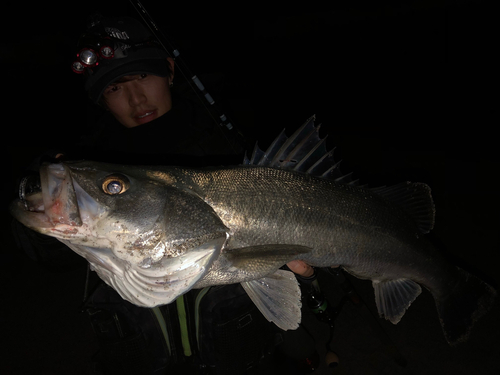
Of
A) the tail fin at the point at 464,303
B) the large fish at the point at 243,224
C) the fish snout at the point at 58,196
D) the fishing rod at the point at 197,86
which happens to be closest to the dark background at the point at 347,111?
the fishing rod at the point at 197,86

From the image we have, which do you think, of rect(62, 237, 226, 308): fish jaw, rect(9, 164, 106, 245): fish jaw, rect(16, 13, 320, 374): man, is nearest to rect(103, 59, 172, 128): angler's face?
rect(16, 13, 320, 374): man

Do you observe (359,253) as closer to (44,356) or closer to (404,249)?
(404,249)

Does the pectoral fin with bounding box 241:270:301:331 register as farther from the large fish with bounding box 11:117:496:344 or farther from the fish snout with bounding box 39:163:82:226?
the fish snout with bounding box 39:163:82:226

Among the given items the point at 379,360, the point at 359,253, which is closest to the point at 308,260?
the point at 359,253

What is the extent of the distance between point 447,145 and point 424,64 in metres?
7.39

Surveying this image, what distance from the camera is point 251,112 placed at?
9922 millimetres

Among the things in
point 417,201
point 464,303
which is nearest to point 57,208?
point 417,201

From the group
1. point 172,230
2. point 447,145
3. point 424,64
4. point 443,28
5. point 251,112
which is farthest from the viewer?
point 443,28

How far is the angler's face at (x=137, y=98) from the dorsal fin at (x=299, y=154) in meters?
1.17

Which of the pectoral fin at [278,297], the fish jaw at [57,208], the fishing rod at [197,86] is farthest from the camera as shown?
the fishing rod at [197,86]

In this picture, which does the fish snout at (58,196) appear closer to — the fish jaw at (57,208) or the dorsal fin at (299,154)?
the fish jaw at (57,208)

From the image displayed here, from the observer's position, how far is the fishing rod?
2291 millimetres

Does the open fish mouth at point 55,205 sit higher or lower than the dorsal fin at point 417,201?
higher

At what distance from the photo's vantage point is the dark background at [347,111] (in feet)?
9.96
